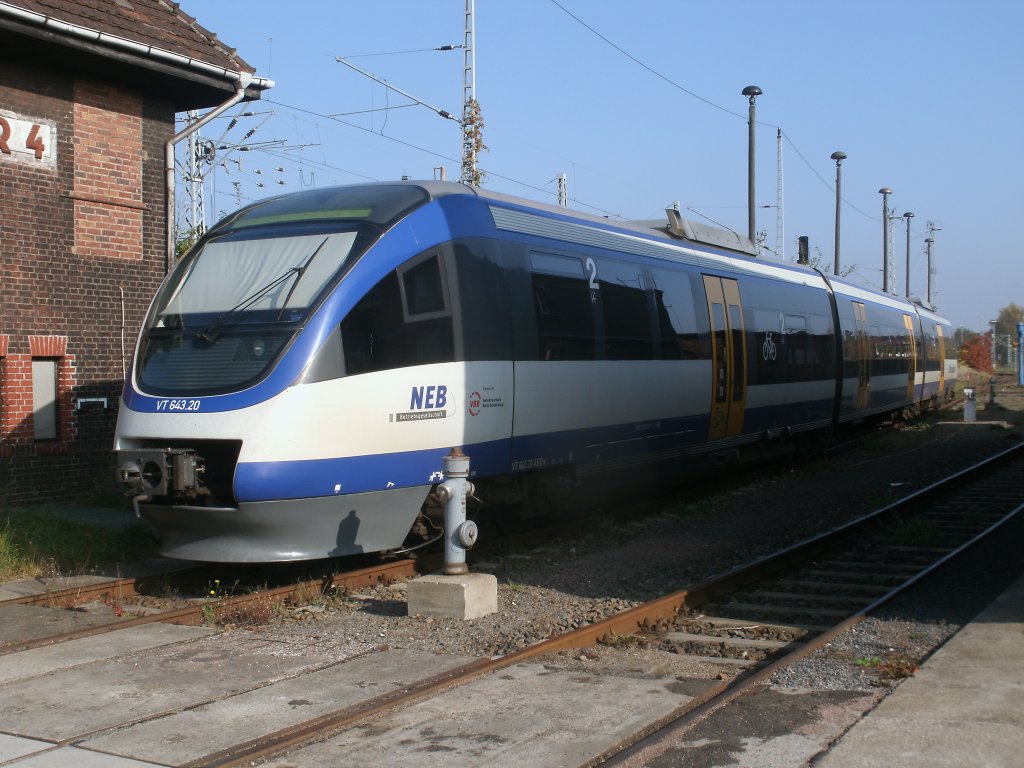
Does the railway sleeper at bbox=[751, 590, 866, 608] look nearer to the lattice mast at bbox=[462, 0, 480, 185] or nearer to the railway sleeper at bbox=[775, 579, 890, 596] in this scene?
the railway sleeper at bbox=[775, 579, 890, 596]

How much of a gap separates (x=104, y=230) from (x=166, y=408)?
5.83m

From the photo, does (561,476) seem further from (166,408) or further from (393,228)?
(166,408)

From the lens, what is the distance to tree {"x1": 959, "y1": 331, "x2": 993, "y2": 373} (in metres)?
88.7

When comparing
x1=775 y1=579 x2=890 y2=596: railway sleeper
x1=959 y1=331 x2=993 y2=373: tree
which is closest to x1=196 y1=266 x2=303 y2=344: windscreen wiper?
x1=775 y1=579 x2=890 y2=596: railway sleeper

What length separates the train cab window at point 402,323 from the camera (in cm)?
828

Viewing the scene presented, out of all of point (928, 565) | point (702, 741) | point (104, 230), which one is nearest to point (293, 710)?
point (702, 741)

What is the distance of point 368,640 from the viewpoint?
710cm

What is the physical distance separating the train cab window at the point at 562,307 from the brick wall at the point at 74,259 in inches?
233

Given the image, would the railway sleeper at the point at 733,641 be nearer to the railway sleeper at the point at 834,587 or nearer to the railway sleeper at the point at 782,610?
the railway sleeper at the point at 782,610

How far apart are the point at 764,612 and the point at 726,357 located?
6.53 meters

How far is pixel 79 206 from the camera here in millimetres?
12938

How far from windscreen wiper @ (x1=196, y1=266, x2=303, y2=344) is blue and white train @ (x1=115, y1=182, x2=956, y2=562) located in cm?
1

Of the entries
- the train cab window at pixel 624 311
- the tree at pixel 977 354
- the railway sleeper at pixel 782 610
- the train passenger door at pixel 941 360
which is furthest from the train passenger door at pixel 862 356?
the tree at pixel 977 354

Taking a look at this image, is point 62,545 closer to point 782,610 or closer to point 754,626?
point 754,626
